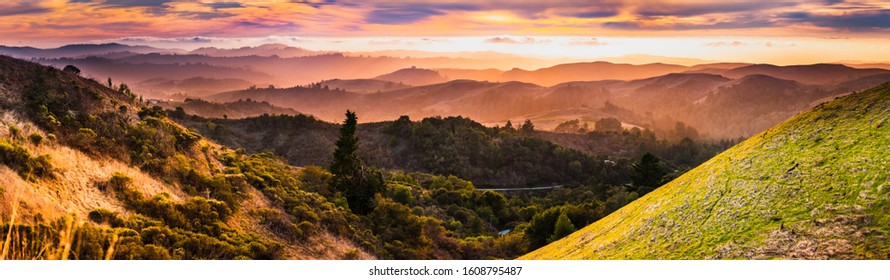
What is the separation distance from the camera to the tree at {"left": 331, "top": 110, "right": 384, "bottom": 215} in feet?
72.2

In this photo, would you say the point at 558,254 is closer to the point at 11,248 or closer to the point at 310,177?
the point at 11,248

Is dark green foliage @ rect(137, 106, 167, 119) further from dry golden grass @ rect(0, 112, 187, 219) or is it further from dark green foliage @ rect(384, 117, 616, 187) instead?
dark green foliage @ rect(384, 117, 616, 187)

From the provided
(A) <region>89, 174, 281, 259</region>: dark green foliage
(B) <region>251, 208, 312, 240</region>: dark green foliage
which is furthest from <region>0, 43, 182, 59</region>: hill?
(B) <region>251, 208, 312, 240</region>: dark green foliage

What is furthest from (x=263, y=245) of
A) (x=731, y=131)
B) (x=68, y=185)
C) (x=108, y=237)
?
(x=731, y=131)

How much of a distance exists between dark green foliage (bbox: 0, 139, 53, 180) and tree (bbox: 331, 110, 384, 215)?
36.7 feet

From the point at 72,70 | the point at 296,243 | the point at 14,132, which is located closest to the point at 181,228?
the point at 296,243

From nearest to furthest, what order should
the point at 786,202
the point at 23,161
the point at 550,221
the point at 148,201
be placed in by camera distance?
the point at 786,202
the point at 23,161
the point at 148,201
the point at 550,221

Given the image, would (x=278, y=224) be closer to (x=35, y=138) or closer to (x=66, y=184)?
(x=66, y=184)

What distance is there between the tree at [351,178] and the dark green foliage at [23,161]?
11172mm

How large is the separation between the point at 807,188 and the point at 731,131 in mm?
135137

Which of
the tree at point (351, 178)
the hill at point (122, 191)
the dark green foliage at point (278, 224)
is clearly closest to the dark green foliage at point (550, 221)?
the tree at point (351, 178)

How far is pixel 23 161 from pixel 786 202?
12777 millimetres

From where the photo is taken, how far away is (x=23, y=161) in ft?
35.5

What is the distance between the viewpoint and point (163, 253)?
32.4ft
